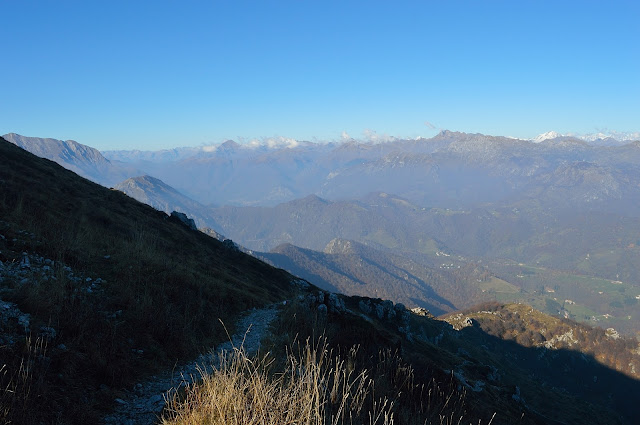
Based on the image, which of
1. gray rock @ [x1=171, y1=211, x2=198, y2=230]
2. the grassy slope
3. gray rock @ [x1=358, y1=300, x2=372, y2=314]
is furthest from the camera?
gray rock @ [x1=171, y1=211, x2=198, y2=230]

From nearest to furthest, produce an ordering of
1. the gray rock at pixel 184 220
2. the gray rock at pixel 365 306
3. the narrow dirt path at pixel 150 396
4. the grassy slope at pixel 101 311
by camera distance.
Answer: the narrow dirt path at pixel 150 396, the grassy slope at pixel 101 311, the gray rock at pixel 365 306, the gray rock at pixel 184 220

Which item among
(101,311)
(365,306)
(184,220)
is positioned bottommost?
(365,306)

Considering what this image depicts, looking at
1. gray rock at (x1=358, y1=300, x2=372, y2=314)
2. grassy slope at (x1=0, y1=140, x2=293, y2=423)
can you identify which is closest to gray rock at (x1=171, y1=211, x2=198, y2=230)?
gray rock at (x1=358, y1=300, x2=372, y2=314)

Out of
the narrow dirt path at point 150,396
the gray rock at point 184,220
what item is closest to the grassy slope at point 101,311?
the narrow dirt path at point 150,396

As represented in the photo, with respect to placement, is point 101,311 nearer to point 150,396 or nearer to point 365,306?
point 150,396

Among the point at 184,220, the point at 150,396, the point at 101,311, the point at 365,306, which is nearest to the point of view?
the point at 150,396

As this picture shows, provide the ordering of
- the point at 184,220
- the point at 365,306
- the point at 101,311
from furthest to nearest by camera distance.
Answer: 1. the point at 184,220
2. the point at 365,306
3. the point at 101,311

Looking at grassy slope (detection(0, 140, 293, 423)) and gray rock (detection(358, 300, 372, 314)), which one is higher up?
grassy slope (detection(0, 140, 293, 423))

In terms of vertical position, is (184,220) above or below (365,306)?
above

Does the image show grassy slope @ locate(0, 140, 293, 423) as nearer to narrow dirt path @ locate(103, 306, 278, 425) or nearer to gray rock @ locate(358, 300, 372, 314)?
narrow dirt path @ locate(103, 306, 278, 425)

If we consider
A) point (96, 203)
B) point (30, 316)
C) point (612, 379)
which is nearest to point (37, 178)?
point (96, 203)

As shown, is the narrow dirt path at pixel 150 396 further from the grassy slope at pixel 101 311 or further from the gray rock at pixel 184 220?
the gray rock at pixel 184 220

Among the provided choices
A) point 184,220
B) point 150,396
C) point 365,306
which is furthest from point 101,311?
point 184,220

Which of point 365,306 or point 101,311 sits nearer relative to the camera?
point 101,311
